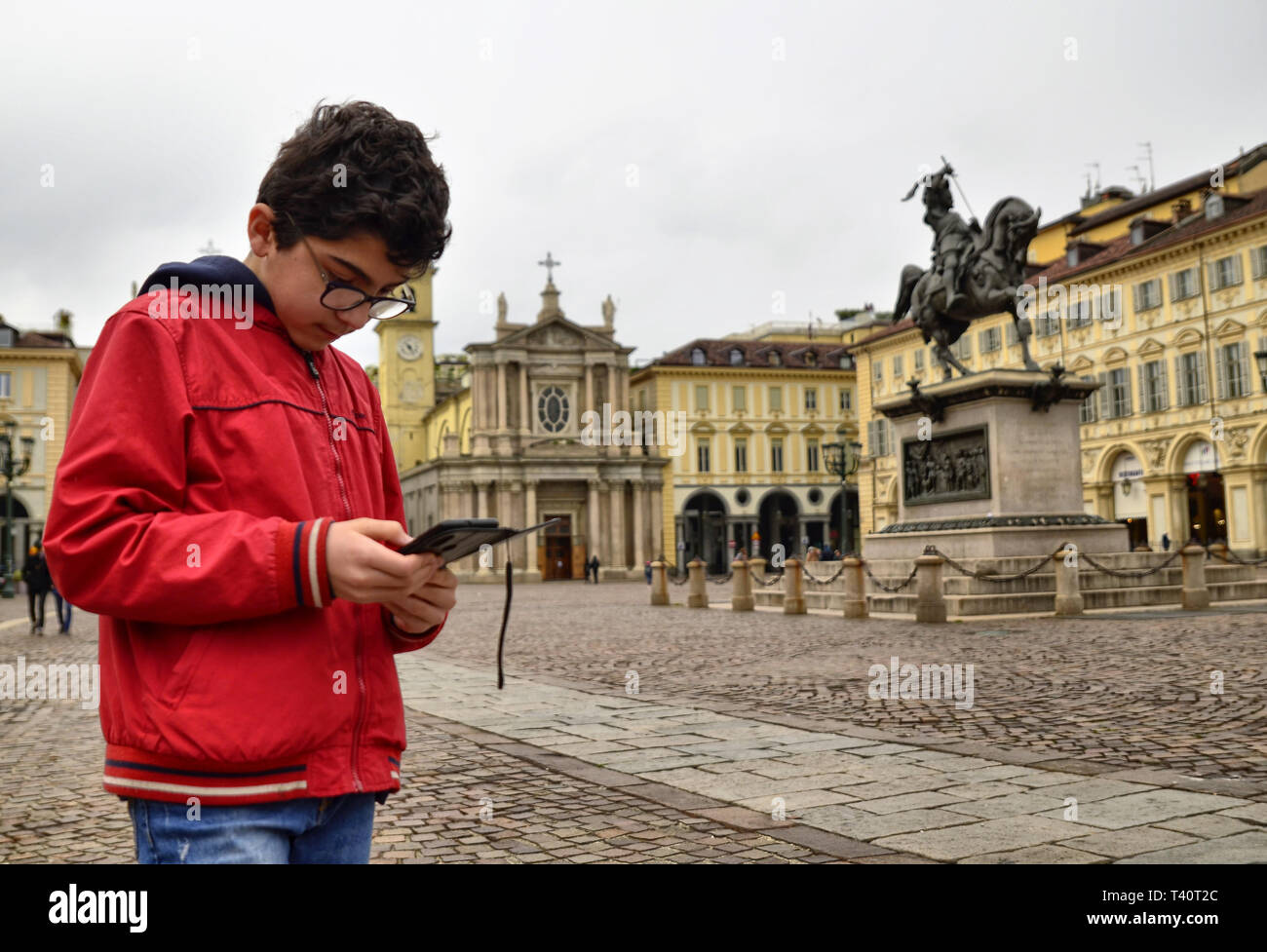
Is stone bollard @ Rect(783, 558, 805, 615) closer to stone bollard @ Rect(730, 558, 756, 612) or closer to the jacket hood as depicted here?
stone bollard @ Rect(730, 558, 756, 612)

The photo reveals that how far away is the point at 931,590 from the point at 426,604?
15794 millimetres

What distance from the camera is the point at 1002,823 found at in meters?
5.05

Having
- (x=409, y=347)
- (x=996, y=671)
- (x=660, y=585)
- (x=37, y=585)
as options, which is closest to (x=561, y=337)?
(x=409, y=347)

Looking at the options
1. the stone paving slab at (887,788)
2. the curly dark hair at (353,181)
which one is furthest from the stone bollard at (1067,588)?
the curly dark hair at (353,181)

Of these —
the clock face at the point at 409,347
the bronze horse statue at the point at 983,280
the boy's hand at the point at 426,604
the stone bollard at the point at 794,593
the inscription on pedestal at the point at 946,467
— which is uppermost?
the clock face at the point at 409,347

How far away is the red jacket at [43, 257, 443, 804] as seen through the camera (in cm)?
170

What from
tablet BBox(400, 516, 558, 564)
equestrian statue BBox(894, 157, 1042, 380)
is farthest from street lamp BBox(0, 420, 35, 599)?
tablet BBox(400, 516, 558, 564)

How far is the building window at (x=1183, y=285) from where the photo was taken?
42.0 m

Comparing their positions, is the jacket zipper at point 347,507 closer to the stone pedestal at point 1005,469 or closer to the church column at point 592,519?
the stone pedestal at point 1005,469

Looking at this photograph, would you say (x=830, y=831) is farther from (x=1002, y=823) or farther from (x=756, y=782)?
(x=756, y=782)

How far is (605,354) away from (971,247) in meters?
50.1

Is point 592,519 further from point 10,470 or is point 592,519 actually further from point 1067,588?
point 1067,588

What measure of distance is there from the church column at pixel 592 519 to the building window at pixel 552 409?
440 cm
